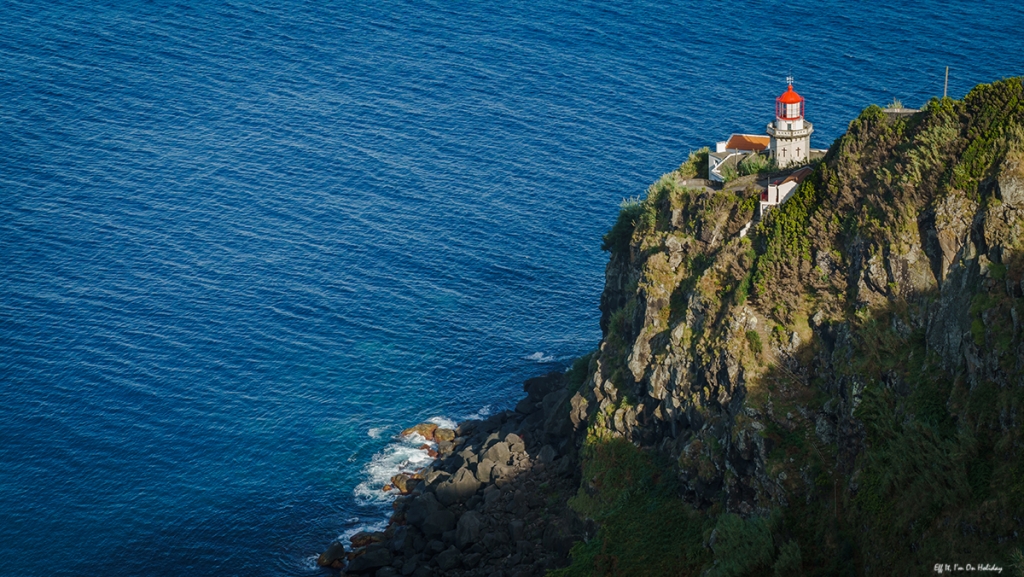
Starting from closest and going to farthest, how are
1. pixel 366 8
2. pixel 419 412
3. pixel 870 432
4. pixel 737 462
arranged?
pixel 870 432
pixel 737 462
pixel 419 412
pixel 366 8

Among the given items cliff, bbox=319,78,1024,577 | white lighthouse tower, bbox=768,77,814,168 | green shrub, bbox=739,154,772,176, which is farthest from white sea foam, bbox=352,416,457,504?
white lighthouse tower, bbox=768,77,814,168

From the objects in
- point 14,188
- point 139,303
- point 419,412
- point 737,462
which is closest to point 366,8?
point 14,188

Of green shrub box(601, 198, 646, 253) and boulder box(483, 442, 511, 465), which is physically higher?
green shrub box(601, 198, 646, 253)

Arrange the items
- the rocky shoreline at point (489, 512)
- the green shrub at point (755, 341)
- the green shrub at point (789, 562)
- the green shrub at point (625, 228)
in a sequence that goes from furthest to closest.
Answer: the green shrub at point (625, 228) → the rocky shoreline at point (489, 512) → the green shrub at point (755, 341) → the green shrub at point (789, 562)

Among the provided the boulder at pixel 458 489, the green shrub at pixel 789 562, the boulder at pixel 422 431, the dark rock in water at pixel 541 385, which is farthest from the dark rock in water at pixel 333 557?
the green shrub at pixel 789 562

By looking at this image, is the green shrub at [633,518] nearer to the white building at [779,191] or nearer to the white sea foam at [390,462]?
the white building at [779,191]

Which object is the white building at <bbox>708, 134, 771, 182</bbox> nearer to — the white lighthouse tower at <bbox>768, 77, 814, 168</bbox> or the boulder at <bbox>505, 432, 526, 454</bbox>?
the white lighthouse tower at <bbox>768, 77, 814, 168</bbox>

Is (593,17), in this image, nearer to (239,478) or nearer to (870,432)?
(239,478)
